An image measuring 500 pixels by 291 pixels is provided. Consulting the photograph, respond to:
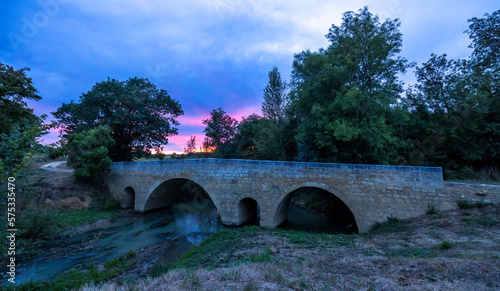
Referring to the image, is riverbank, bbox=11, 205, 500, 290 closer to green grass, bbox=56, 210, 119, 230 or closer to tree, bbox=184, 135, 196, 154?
green grass, bbox=56, 210, 119, 230

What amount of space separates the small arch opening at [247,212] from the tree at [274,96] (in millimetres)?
10738

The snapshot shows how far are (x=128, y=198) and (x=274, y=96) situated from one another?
52.7ft

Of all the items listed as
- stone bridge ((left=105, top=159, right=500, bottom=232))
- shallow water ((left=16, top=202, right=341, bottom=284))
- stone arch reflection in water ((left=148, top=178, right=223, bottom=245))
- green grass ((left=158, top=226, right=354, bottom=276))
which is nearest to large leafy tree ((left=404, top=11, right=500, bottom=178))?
stone bridge ((left=105, top=159, right=500, bottom=232))

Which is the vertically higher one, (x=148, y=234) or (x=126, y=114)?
(x=126, y=114)

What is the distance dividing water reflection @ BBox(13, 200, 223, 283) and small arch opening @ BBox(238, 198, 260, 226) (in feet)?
4.68

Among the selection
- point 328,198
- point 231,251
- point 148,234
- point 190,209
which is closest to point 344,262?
point 231,251

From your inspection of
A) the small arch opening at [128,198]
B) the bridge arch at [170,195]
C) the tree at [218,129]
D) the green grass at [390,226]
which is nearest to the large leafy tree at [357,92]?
the green grass at [390,226]

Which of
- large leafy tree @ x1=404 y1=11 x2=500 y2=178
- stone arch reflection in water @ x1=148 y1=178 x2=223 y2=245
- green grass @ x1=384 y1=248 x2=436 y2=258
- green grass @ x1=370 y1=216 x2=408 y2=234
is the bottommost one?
stone arch reflection in water @ x1=148 y1=178 x2=223 y2=245

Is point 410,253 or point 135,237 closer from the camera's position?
point 410,253

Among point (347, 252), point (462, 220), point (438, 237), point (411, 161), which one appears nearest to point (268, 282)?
point (347, 252)

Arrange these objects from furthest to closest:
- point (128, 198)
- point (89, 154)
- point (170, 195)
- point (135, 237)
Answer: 1. point (170, 195)
2. point (128, 198)
3. point (89, 154)
4. point (135, 237)

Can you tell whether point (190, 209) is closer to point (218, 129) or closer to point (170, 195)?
point (170, 195)

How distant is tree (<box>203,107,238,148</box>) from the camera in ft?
104

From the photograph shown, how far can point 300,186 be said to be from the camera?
10.7 m
